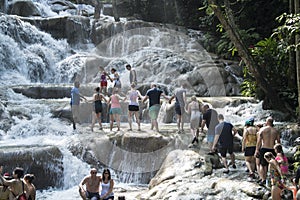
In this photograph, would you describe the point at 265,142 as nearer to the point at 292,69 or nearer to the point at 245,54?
the point at 245,54

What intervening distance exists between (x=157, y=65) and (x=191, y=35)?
20.2 ft

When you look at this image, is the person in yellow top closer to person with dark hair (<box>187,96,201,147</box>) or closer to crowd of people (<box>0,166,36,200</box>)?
person with dark hair (<box>187,96,201,147</box>)

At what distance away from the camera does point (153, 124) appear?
12.9 meters

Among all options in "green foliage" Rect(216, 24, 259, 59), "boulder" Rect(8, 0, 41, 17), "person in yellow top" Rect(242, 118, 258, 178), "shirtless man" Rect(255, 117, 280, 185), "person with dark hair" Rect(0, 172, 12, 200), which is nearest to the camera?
"person with dark hair" Rect(0, 172, 12, 200)

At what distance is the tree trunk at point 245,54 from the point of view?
46.5 feet

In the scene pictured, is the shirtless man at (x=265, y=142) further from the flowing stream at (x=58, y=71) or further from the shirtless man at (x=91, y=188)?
the flowing stream at (x=58, y=71)

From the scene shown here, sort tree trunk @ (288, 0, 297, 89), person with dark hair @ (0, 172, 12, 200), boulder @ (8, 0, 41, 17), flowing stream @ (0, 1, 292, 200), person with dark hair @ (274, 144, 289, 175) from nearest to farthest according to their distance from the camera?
person with dark hair @ (0, 172, 12, 200) → person with dark hair @ (274, 144, 289, 175) → flowing stream @ (0, 1, 292, 200) → tree trunk @ (288, 0, 297, 89) → boulder @ (8, 0, 41, 17)

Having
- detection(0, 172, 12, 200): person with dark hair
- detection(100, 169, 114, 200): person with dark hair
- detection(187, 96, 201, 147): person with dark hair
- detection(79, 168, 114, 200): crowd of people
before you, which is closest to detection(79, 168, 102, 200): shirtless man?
detection(79, 168, 114, 200): crowd of people

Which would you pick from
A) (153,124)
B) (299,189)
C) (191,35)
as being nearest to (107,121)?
(153,124)

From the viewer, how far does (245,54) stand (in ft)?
47.7

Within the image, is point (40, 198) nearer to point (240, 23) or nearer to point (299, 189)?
point (299, 189)

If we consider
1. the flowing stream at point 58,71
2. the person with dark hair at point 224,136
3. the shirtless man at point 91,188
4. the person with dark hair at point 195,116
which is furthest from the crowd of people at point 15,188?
the person with dark hair at point 195,116

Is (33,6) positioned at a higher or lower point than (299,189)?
higher

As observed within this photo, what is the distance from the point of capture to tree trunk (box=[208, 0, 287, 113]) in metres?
14.2
